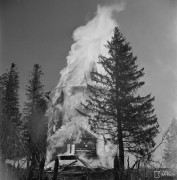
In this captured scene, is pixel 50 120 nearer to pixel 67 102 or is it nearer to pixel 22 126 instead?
pixel 67 102

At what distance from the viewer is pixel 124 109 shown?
22.6m

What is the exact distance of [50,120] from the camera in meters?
71.8

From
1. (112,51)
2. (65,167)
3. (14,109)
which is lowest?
(65,167)

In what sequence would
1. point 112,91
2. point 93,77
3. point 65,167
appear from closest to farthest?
point 112,91
point 93,77
point 65,167

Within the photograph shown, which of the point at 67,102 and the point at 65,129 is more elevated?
the point at 67,102

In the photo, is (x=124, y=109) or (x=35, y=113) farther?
(x=35, y=113)

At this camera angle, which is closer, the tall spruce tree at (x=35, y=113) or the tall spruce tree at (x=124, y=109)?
the tall spruce tree at (x=124, y=109)

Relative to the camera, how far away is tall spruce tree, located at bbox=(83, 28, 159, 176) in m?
22.5

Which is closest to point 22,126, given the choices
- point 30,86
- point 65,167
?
point 30,86

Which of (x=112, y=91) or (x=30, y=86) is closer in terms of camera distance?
(x=112, y=91)

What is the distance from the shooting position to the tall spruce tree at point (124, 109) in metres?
22.5

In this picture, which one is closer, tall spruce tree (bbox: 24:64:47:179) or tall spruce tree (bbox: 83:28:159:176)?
tall spruce tree (bbox: 83:28:159:176)

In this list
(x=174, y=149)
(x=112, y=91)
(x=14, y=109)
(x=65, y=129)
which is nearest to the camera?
(x=112, y=91)

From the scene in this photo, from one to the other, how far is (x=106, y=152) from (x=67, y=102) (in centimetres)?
2859
